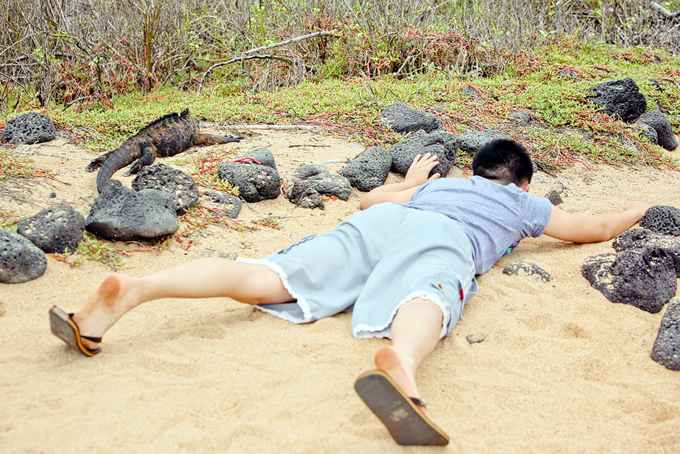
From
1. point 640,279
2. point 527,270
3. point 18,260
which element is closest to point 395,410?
point 527,270

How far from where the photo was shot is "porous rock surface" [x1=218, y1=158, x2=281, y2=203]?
3531 mm

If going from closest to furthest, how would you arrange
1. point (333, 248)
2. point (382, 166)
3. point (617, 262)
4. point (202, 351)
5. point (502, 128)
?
point (202, 351), point (333, 248), point (617, 262), point (382, 166), point (502, 128)

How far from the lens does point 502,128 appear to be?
17.3 feet

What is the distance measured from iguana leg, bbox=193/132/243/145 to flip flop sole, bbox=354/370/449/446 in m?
3.60

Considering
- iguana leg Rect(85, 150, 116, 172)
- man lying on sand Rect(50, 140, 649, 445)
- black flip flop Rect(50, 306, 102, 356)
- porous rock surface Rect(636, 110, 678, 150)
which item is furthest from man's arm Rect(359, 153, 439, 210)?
porous rock surface Rect(636, 110, 678, 150)

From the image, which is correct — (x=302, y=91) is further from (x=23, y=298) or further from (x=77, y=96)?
(x=23, y=298)

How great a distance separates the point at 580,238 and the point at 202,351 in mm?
2284

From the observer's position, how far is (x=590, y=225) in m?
2.90

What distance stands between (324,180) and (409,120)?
1.51 metres

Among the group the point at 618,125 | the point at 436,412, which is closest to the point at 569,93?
the point at 618,125

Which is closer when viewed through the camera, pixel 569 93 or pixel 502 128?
pixel 502 128

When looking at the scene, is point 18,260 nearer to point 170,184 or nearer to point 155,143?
point 170,184

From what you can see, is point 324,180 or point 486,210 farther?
point 324,180

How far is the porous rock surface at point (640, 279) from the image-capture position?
7.90ft
